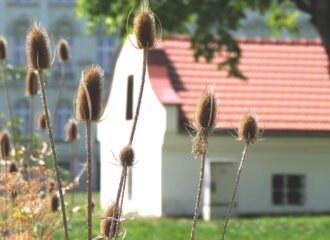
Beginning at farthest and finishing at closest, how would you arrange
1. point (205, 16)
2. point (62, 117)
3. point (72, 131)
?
→ point (62, 117) < point (205, 16) < point (72, 131)

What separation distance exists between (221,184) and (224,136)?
3.22 feet

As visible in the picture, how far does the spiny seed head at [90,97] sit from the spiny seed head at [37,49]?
0.14 m

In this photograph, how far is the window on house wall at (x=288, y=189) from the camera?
1980 cm

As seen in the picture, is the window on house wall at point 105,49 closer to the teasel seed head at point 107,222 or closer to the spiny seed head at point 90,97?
the teasel seed head at point 107,222

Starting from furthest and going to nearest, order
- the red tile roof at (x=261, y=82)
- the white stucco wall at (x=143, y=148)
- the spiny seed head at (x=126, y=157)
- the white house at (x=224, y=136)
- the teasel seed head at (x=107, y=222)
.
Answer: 1. the red tile roof at (x=261, y=82)
2. the white stucco wall at (x=143, y=148)
3. the white house at (x=224, y=136)
4. the teasel seed head at (x=107, y=222)
5. the spiny seed head at (x=126, y=157)

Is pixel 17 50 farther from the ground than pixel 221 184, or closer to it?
farther from the ground

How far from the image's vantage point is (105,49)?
45.2m

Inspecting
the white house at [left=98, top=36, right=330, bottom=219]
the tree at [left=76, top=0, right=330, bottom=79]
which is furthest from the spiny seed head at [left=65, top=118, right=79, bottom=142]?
the white house at [left=98, top=36, right=330, bottom=219]

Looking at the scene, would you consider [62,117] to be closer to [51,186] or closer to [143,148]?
[143,148]

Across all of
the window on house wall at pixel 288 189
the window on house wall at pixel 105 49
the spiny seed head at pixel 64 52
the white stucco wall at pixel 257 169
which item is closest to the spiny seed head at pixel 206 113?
the spiny seed head at pixel 64 52

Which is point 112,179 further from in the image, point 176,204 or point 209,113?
point 209,113

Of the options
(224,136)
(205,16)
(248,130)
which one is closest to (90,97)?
(248,130)

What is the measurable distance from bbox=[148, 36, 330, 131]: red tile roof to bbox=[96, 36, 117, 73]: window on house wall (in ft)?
76.4

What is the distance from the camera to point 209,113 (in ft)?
9.84
